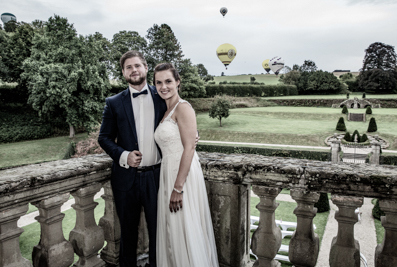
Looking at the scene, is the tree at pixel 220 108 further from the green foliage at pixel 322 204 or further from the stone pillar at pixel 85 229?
the stone pillar at pixel 85 229

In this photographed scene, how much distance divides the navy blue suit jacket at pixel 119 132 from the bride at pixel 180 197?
245mm

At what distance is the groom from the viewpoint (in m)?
2.45

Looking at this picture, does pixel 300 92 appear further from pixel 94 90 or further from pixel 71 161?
pixel 71 161

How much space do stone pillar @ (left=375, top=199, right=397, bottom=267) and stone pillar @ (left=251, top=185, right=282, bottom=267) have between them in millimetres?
697

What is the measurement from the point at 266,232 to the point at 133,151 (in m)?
1.29

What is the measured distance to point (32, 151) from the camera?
26281mm

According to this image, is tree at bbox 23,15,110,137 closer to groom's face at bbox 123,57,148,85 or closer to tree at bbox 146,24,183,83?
tree at bbox 146,24,183,83

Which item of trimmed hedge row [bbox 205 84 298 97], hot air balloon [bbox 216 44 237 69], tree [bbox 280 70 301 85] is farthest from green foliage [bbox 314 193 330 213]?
tree [bbox 280 70 301 85]

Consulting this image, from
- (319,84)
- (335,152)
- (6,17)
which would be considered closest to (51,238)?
(335,152)

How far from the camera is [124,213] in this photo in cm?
247

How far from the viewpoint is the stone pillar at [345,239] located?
1.96 metres

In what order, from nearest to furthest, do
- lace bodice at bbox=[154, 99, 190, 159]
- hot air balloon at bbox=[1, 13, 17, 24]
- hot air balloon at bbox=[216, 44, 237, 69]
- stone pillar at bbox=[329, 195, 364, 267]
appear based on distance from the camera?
1. stone pillar at bbox=[329, 195, 364, 267]
2. lace bodice at bbox=[154, 99, 190, 159]
3. hot air balloon at bbox=[216, 44, 237, 69]
4. hot air balloon at bbox=[1, 13, 17, 24]

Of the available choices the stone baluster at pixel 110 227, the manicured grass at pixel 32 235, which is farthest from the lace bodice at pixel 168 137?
the manicured grass at pixel 32 235

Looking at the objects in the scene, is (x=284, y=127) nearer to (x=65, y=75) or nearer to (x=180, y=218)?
(x=65, y=75)
